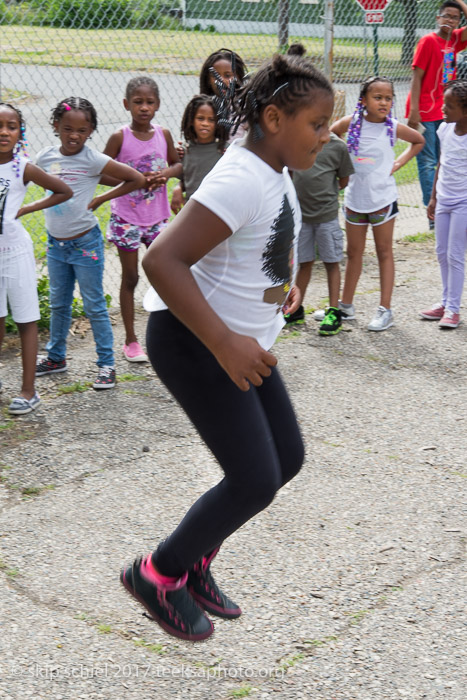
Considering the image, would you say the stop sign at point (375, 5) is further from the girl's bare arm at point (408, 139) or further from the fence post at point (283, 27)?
the girl's bare arm at point (408, 139)

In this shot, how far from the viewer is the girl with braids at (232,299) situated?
7.09 feet

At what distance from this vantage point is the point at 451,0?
8.42m

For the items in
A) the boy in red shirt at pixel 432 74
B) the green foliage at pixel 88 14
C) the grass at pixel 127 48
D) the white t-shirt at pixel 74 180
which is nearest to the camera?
the white t-shirt at pixel 74 180

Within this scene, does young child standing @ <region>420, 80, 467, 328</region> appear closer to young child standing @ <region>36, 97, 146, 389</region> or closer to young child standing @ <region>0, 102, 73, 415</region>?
young child standing @ <region>36, 97, 146, 389</region>

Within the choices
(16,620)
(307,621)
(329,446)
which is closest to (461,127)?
(329,446)

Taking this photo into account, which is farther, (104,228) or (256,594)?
(104,228)

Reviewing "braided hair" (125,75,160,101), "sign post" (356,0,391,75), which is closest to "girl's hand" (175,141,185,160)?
"braided hair" (125,75,160,101)

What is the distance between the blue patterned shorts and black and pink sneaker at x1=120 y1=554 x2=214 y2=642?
2.94 meters

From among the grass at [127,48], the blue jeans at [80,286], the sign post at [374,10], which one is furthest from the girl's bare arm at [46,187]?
the sign post at [374,10]

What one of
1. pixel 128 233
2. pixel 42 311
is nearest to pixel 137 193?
pixel 128 233

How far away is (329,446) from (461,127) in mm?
2937

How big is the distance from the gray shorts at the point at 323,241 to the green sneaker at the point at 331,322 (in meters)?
0.36

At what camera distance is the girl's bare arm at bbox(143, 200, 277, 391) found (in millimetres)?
2133

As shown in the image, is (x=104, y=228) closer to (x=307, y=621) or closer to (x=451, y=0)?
(x=451, y=0)
